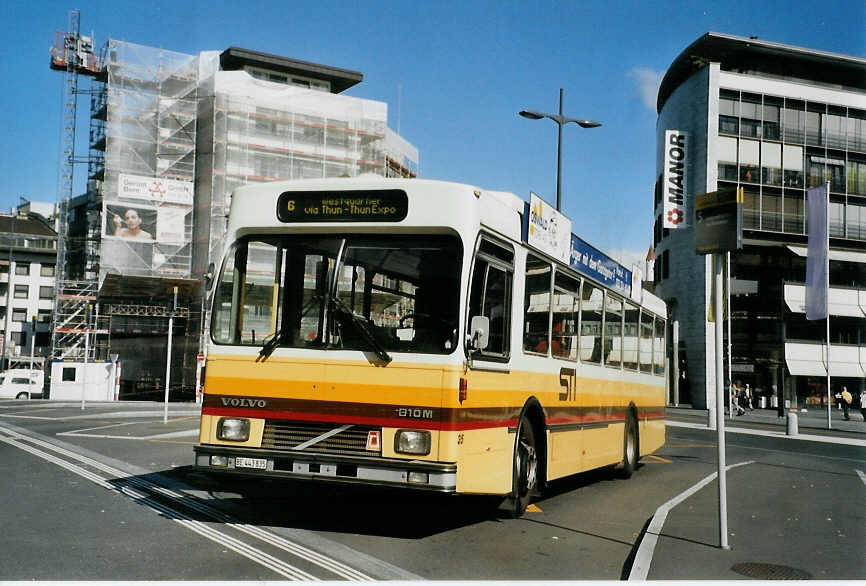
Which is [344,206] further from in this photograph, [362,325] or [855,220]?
[855,220]

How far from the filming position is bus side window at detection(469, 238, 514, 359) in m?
8.36

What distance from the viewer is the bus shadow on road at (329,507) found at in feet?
28.9

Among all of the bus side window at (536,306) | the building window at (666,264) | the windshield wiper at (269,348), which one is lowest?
the windshield wiper at (269,348)

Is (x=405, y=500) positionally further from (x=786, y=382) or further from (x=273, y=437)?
(x=786, y=382)

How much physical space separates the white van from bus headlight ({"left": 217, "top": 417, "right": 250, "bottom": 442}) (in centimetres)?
4894

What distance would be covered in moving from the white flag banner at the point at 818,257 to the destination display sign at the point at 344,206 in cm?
3201

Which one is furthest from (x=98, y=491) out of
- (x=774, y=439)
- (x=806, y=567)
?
(x=774, y=439)

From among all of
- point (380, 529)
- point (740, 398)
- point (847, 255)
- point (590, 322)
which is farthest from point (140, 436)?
→ point (847, 255)

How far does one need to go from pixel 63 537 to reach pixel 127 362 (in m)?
49.7

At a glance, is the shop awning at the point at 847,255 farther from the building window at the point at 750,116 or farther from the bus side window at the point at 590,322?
the bus side window at the point at 590,322

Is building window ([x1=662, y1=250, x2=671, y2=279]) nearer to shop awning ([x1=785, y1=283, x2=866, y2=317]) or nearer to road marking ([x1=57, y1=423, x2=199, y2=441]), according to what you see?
shop awning ([x1=785, y1=283, x2=866, y2=317])

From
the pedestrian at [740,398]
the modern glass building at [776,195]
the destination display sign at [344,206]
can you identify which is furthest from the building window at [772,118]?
the destination display sign at [344,206]

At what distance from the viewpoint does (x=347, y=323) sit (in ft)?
27.0

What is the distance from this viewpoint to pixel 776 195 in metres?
58.3
